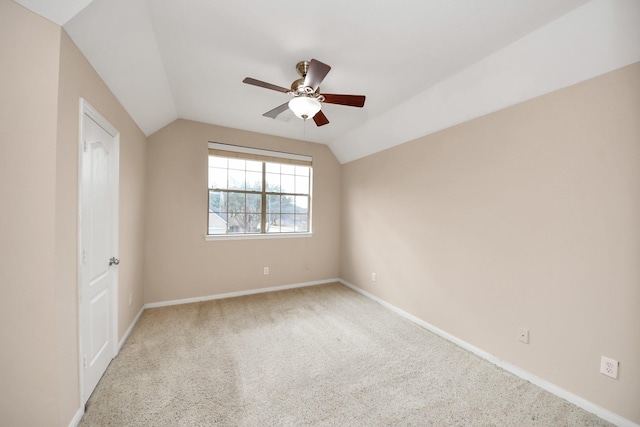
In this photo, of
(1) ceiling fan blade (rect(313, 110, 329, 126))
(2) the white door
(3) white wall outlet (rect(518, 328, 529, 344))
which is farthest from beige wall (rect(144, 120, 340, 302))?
(3) white wall outlet (rect(518, 328, 529, 344))

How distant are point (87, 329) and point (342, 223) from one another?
3601 mm

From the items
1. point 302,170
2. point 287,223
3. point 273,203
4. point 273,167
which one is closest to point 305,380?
point 287,223

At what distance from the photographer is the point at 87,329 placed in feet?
5.66

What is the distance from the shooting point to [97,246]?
1.90m

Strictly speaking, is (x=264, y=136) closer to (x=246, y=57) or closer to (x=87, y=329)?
(x=246, y=57)

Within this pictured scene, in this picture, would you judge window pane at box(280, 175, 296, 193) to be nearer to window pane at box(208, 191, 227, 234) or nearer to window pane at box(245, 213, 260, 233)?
window pane at box(245, 213, 260, 233)

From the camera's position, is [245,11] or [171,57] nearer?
[245,11]

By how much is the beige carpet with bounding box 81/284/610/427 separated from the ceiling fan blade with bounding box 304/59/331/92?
7.64 ft

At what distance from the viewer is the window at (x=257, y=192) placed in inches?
149

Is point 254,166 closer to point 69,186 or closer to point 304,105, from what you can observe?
point 304,105

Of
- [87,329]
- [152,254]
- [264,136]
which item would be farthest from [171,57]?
[152,254]

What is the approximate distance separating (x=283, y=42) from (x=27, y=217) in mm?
1916

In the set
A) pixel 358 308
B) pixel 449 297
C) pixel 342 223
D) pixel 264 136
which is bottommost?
pixel 358 308

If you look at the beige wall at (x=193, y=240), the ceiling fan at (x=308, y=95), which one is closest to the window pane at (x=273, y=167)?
the beige wall at (x=193, y=240)
